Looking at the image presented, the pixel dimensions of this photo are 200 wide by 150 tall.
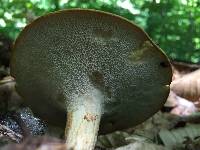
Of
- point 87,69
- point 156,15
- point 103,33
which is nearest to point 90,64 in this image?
point 87,69

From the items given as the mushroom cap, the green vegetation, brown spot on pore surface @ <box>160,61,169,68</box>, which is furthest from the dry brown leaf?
brown spot on pore surface @ <box>160,61,169,68</box>

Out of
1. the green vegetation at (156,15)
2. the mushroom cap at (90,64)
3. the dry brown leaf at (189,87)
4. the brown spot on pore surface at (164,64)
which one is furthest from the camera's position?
the green vegetation at (156,15)

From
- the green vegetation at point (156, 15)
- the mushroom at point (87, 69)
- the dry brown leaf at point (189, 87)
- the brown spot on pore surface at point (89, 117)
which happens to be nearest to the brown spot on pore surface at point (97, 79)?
the mushroom at point (87, 69)

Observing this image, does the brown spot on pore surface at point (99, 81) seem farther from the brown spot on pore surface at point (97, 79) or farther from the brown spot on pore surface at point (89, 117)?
the brown spot on pore surface at point (89, 117)

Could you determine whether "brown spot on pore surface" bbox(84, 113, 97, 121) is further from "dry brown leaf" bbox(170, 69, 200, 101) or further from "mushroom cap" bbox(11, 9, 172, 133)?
"dry brown leaf" bbox(170, 69, 200, 101)

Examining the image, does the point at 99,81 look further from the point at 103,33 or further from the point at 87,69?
the point at 103,33

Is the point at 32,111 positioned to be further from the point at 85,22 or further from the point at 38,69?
the point at 85,22
